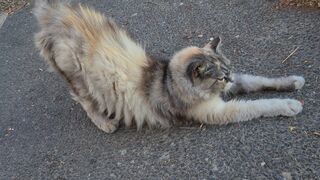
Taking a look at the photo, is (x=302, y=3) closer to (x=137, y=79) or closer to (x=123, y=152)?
(x=137, y=79)

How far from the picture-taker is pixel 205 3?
6.05m

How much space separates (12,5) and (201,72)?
16.6 ft

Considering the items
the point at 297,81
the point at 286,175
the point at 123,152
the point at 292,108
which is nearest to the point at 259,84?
the point at 297,81

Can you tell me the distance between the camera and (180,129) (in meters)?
4.19

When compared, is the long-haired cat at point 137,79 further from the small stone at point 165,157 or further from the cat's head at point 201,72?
the small stone at point 165,157

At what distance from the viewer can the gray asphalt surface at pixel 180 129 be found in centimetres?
365

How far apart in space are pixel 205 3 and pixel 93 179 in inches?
122

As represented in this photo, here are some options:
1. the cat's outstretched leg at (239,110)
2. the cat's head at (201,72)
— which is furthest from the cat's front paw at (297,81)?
the cat's head at (201,72)

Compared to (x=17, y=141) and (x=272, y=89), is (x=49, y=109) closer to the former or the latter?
(x=17, y=141)

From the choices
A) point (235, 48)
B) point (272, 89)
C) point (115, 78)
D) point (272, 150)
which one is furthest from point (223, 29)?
point (272, 150)

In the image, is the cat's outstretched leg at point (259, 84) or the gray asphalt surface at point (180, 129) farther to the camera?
the cat's outstretched leg at point (259, 84)

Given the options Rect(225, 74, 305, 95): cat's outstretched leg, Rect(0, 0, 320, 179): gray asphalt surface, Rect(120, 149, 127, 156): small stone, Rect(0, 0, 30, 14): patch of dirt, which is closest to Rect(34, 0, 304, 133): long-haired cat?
Rect(225, 74, 305, 95): cat's outstretched leg

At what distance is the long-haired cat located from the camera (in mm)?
3963

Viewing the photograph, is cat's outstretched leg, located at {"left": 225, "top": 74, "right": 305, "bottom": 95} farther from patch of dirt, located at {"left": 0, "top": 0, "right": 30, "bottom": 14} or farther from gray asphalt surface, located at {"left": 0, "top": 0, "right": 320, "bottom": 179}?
patch of dirt, located at {"left": 0, "top": 0, "right": 30, "bottom": 14}
